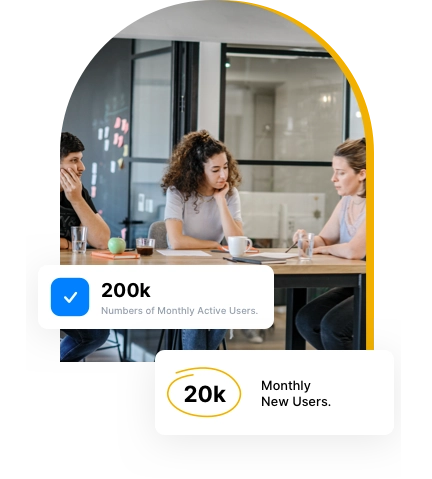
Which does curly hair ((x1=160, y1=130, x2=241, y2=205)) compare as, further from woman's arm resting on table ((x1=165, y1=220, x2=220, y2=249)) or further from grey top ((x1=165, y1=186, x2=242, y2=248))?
woman's arm resting on table ((x1=165, y1=220, x2=220, y2=249))

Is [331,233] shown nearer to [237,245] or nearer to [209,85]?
[237,245]

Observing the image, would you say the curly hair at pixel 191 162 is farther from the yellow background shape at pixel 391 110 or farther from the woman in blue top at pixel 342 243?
the yellow background shape at pixel 391 110

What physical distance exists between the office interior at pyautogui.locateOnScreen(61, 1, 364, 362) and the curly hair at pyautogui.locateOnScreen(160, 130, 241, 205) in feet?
2.40

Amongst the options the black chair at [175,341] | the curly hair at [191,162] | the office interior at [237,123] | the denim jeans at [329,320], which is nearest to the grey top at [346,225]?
the denim jeans at [329,320]

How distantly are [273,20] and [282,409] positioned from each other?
8.97 ft

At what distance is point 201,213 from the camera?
3613 millimetres

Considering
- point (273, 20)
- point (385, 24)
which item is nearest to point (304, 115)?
point (273, 20)

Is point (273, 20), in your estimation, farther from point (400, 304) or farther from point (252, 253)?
point (400, 304)

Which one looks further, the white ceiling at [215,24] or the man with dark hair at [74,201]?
the white ceiling at [215,24]

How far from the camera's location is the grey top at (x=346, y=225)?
124 inches

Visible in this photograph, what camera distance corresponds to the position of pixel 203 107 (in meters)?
4.54

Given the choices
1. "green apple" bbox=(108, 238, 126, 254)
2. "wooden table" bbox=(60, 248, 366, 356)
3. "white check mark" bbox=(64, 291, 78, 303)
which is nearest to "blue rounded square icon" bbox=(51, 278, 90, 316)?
"white check mark" bbox=(64, 291, 78, 303)

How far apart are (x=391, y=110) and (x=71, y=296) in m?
1.21

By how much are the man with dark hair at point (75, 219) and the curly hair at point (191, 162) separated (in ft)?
1.87
